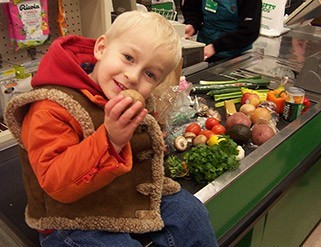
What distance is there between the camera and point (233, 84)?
1.85 meters

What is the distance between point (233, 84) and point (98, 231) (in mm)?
1199

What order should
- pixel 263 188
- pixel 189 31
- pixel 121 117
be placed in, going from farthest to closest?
pixel 189 31, pixel 263 188, pixel 121 117

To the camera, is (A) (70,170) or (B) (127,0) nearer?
(A) (70,170)

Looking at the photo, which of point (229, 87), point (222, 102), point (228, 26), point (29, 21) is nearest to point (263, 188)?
point (222, 102)

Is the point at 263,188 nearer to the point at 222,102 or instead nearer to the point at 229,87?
the point at 222,102

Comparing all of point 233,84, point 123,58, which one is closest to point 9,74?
point 123,58

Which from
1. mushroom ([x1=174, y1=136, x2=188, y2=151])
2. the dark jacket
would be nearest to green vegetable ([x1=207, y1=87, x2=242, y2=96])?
mushroom ([x1=174, y1=136, x2=188, y2=151])

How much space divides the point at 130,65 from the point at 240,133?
0.70 metres

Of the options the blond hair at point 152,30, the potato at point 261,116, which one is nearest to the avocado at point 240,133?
the potato at point 261,116

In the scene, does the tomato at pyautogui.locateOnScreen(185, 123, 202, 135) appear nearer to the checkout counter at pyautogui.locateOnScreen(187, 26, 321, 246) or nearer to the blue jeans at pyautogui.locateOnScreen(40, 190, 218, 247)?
the checkout counter at pyautogui.locateOnScreen(187, 26, 321, 246)

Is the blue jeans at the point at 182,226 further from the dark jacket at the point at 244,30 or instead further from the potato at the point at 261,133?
the dark jacket at the point at 244,30

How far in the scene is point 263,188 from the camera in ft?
4.85

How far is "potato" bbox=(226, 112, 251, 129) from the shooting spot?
58.9 inches

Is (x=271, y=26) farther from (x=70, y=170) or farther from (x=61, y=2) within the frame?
(x=70, y=170)
